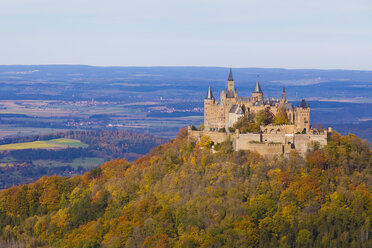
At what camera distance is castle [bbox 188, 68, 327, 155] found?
254 feet

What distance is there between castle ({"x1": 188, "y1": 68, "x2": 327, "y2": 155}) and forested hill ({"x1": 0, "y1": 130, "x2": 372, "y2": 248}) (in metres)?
1.32

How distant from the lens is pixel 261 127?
80.2 meters

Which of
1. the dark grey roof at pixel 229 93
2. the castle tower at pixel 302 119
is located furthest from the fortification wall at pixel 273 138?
the dark grey roof at pixel 229 93

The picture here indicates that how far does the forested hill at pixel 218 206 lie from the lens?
232 ft

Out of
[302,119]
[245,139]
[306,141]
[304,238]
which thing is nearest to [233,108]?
[245,139]

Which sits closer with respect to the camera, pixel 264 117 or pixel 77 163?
pixel 264 117

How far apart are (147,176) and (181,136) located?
27.3 ft

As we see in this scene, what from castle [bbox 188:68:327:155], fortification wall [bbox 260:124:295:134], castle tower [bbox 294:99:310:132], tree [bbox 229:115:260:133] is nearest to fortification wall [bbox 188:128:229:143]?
castle [bbox 188:68:327:155]

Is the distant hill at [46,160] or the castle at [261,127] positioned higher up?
the castle at [261,127]

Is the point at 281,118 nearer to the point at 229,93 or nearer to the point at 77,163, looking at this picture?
the point at 229,93

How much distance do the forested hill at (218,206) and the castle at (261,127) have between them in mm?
1317

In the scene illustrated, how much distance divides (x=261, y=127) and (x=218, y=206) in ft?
36.4

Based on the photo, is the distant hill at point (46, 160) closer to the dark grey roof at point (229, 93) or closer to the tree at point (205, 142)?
the dark grey roof at point (229, 93)

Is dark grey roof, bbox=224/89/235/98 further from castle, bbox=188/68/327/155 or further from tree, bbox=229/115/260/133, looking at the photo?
tree, bbox=229/115/260/133
